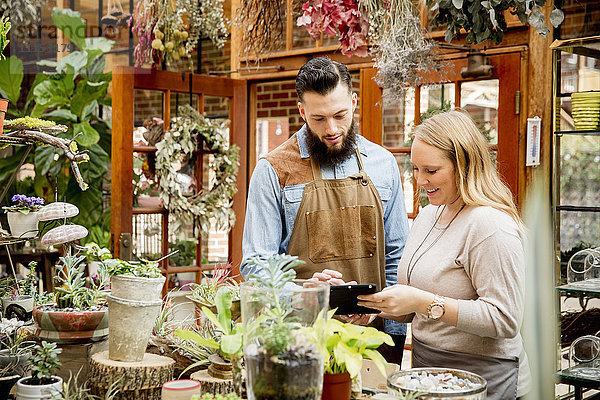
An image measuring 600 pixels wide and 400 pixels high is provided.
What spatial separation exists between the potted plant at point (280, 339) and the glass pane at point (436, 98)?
272 cm

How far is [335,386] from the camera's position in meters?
1.55

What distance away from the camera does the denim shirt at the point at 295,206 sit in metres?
2.43

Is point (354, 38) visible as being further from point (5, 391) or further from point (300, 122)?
point (300, 122)

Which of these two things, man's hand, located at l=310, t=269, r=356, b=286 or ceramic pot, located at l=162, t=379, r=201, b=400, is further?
man's hand, located at l=310, t=269, r=356, b=286

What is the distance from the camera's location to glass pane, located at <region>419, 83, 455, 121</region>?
397 centimetres

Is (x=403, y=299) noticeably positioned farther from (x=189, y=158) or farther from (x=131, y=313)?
(x=189, y=158)

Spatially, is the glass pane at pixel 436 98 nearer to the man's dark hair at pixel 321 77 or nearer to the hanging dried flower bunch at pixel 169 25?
the hanging dried flower bunch at pixel 169 25

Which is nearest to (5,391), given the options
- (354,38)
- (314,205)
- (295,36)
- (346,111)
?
(314,205)

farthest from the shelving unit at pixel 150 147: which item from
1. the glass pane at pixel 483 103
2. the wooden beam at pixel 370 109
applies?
the glass pane at pixel 483 103

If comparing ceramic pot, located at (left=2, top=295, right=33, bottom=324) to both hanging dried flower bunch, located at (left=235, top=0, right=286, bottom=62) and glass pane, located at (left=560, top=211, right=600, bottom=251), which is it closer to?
hanging dried flower bunch, located at (left=235, top=0, right=286, bottom=62)

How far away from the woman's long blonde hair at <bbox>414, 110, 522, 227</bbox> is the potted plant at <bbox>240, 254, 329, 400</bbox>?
0.85 metres

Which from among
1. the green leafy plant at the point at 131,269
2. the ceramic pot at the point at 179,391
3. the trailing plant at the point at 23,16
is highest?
the trailing plant at the point at 23,16

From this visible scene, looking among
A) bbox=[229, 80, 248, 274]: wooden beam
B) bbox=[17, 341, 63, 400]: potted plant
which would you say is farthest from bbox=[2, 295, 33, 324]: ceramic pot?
bbox=[229, 80, 248, 274]: wooden beam

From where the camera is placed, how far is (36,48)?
622cm
